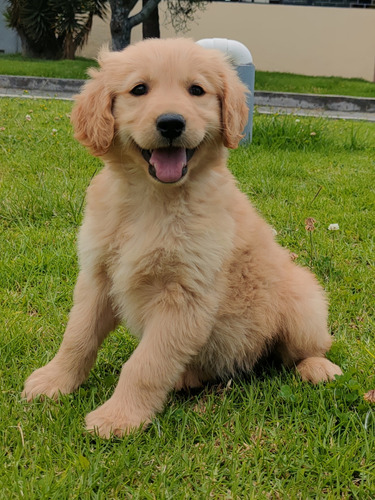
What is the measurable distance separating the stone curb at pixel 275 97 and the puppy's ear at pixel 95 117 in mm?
10081

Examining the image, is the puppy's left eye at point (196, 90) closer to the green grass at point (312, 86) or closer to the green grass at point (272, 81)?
the green grass at point (272, 81)

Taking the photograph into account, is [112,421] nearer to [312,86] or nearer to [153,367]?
[153,367]

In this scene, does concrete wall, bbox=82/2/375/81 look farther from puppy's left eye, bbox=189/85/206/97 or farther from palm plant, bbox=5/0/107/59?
puppy's left eye, bbox=189/85/206/97

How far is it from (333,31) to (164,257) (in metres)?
20.0

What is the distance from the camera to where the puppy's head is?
6.77ft

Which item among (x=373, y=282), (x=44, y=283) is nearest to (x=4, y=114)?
(x=44, y=283)

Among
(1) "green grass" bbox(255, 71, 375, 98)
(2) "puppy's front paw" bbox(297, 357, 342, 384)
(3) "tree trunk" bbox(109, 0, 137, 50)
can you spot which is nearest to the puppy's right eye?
(2) "puppy's front paw" bbox(297, 357, 342, 384)

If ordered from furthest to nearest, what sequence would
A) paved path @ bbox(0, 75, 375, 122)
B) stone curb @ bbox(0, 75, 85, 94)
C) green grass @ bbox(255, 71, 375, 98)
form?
green grass @ bbox(255, 71, 375, 98), stone curb @ bbox(0, 75, 85, 94), paved path @ bbox(0, 75, 375, 122)

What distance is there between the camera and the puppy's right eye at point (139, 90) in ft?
7.11

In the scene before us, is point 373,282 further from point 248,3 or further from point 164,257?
point 248,3

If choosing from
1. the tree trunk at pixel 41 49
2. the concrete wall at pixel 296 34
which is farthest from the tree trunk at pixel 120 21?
the tree trunk at pixel 41 49

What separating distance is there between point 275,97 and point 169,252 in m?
10.7

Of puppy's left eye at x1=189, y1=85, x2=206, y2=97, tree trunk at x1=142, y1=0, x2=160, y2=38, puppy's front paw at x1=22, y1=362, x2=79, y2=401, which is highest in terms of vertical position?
puppy's left eye at x1=189, y1=85, x2=206, y2=97

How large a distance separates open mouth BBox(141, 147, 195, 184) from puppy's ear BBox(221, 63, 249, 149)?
0.24 m
